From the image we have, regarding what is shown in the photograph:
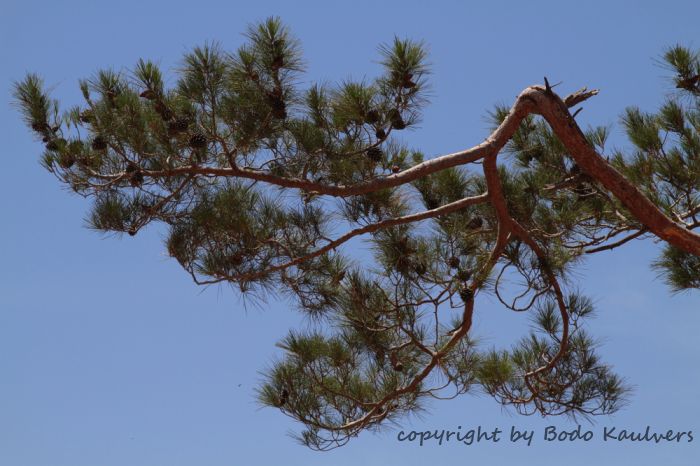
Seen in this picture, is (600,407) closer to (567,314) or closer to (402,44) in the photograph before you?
(567,314)

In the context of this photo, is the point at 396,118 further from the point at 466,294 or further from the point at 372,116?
the point at 466,294

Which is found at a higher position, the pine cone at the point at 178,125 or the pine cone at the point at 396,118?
the pine cone at the point at 396,118

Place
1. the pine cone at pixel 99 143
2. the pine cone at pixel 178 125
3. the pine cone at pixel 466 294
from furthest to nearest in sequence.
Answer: the pine cone at pixel 466 294 → the pine cone at pixel 99 143 → the pine cone at pixel 178 125

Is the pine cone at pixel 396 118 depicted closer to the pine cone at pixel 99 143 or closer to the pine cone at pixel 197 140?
the pine cone at pixel 197 140

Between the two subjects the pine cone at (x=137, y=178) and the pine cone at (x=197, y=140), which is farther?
the pine cone at (x=137, y=178)

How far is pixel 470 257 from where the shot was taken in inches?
138

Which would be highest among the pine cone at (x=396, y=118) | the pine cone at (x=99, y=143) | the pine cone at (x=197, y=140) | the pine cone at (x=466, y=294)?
the pine cone at (x=396, y=118)

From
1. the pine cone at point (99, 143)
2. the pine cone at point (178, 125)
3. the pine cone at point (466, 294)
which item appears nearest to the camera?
the pine cone at point (178, 125)

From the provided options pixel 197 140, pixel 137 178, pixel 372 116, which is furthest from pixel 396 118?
pixel 137 178

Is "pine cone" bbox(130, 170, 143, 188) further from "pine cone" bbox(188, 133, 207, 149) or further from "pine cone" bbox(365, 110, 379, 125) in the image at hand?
"pine cone" bbox(365, 110, 379, 125)

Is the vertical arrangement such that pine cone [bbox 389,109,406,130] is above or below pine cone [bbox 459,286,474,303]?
above

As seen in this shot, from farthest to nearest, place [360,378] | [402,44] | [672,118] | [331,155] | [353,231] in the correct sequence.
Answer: [360,378] < [672,118] < [353,231] < [331,155] < [402,44]

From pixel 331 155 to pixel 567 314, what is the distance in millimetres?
1164

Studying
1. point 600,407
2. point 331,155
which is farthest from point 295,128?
point 600,407
